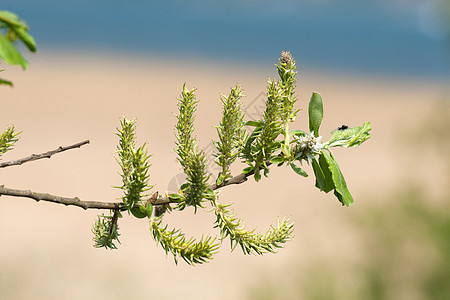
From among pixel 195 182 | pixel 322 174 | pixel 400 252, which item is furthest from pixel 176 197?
pixel 400 252

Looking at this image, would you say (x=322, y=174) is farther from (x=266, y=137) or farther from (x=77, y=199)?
(x=77, y=199)

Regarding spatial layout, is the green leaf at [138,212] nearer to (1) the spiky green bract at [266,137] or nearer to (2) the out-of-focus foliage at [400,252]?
(1) the spiky green bract at [266,137]

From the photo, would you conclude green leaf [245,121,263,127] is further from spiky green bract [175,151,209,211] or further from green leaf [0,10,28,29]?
green leaf [0,10,28,29]

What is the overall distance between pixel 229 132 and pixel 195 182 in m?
0.05

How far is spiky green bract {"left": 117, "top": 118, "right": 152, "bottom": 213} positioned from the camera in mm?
399

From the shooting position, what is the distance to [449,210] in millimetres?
2693

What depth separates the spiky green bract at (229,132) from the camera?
42 centimetres

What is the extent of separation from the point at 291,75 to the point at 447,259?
2463 millimetres

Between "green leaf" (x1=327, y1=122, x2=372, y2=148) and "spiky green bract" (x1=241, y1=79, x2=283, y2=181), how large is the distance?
68 millimetres

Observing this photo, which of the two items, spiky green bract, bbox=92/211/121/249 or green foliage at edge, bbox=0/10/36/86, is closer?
green foliage at edge, bbox=0/10/36/86

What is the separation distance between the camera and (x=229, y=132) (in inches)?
16.9

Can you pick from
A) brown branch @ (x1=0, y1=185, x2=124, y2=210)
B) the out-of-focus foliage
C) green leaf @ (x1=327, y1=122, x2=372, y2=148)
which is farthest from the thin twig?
the out-of-focus foliage

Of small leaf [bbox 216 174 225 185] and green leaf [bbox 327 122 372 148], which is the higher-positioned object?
green leaf [bbox 327 122 372 148]

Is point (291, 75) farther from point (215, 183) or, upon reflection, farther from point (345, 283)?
point (345, 283)
